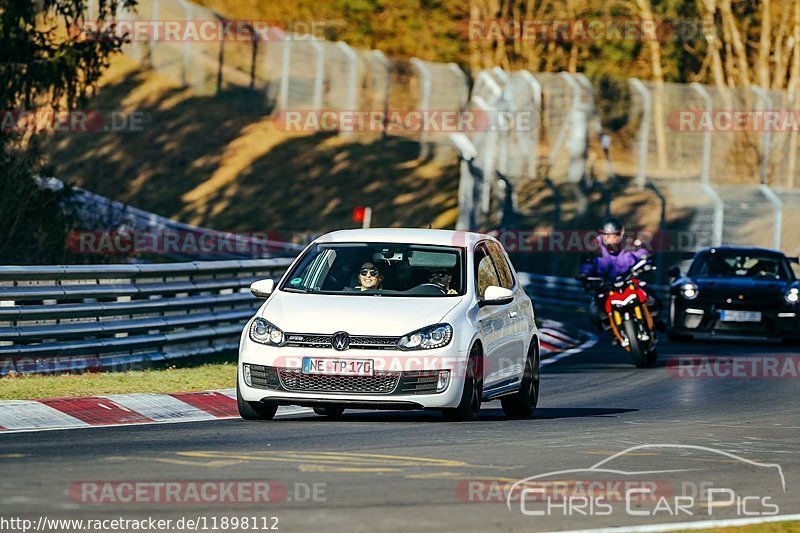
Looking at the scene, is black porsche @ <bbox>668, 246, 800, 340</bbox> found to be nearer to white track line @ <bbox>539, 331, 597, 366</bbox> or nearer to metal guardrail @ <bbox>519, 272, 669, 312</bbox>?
white track line @ <bbox>539, 331, 597, 366</bbox>

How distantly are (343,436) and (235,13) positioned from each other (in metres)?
61.1

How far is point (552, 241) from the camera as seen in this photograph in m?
35.9

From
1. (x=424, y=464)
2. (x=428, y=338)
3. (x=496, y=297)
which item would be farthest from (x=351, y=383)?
(x=424, y=464)

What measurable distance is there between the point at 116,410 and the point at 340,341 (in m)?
2.19

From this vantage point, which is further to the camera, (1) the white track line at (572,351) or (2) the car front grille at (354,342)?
(1) the white track line at (572,351)

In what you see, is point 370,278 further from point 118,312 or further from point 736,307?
point 736,307

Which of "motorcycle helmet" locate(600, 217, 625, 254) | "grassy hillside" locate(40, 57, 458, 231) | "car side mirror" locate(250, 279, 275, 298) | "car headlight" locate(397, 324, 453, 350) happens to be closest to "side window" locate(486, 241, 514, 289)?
"car headlight" locate(397, 324, 453, 350)

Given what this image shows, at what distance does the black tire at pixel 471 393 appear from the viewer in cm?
1201

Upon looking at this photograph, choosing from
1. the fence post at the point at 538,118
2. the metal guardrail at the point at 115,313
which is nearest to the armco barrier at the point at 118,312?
the metal guardrail at the point at 115,313

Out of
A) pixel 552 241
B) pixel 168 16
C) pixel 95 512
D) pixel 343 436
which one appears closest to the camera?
pixel 95 512

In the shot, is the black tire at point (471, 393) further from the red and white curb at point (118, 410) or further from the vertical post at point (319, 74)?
the vertical post at point (319, 74)

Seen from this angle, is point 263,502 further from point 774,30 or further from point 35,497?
point 774,30

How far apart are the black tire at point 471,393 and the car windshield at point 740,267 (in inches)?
509

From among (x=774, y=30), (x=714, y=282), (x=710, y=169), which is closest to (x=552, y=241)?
(x=710, y=169)
